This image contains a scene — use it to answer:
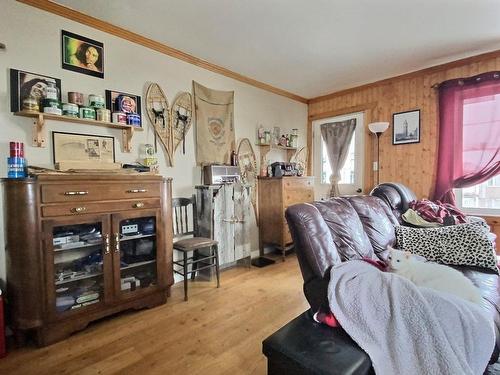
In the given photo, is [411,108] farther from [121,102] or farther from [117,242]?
[117,242]

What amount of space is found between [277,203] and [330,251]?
223 centimetres

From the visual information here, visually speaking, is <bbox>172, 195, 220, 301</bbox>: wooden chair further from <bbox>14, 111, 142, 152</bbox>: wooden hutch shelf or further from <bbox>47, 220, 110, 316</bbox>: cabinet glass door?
<bbox>14, 111, 142, 152</bbox>: wooden hutch shelf

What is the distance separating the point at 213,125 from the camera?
332 centimetres

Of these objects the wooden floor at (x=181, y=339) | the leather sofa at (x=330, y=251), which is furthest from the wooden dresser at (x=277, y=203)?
the leather sofa at (x=330, y=251)

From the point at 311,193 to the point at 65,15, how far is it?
3.40m

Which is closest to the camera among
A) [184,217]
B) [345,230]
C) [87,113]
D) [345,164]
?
[345,230]

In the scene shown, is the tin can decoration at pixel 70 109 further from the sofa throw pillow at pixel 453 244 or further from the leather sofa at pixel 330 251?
the sofa throw pillow at pixel 453 244

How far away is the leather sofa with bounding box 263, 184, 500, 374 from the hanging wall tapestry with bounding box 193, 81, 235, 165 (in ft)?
5.76

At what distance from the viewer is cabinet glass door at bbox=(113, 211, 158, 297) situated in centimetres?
216

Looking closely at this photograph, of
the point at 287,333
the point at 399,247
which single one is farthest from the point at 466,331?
the point at 399,247

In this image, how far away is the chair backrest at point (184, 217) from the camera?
2.90m

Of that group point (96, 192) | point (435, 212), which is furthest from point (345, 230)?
point (96, 192)

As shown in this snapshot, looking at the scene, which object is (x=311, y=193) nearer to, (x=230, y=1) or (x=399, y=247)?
(x=399, y=247)

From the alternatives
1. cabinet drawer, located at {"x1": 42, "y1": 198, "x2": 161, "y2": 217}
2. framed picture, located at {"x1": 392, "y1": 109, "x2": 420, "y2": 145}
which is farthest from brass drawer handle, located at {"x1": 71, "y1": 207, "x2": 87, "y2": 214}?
framed picture, located at {"x1": 392, "y1": 109, "x2": 420, "y2": 145}
